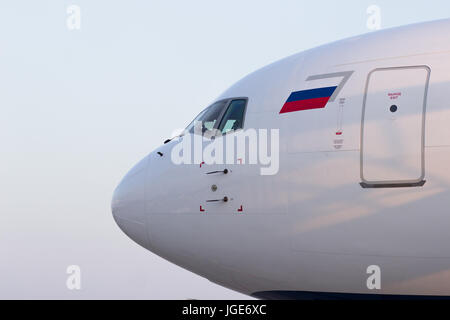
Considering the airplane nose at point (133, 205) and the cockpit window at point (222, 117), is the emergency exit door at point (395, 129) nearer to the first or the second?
the cockpit window at point (222, 117)

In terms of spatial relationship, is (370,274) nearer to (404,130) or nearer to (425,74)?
(404,130)

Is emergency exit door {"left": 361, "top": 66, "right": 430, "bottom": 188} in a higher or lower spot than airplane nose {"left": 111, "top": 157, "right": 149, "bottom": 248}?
higher

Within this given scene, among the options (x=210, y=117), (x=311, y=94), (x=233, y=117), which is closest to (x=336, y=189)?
(x=311, y=94)

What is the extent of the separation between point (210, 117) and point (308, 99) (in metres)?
2.12

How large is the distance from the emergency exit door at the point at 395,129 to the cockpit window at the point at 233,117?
215 centimetres

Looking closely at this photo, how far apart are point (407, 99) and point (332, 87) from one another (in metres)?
1.09

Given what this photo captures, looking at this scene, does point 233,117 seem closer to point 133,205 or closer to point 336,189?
point 133,205

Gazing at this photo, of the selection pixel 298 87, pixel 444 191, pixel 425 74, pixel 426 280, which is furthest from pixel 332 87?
pixel 426 280

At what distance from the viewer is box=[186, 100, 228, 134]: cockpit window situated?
1099cm

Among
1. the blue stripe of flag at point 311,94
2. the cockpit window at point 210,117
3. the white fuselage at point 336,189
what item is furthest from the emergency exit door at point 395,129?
the cockpit window at point 210,117

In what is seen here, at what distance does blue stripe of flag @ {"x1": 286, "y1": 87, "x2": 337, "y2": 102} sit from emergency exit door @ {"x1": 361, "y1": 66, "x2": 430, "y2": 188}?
556mm

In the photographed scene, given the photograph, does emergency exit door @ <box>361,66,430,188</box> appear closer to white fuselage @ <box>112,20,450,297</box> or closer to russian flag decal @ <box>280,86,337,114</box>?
white fuselage @ <box>112,20,450,297</box>

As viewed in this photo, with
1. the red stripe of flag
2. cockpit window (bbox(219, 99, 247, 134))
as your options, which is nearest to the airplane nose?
cockpit window (bbox(219, 99, 247, 134))

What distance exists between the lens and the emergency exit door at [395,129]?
845 cm
